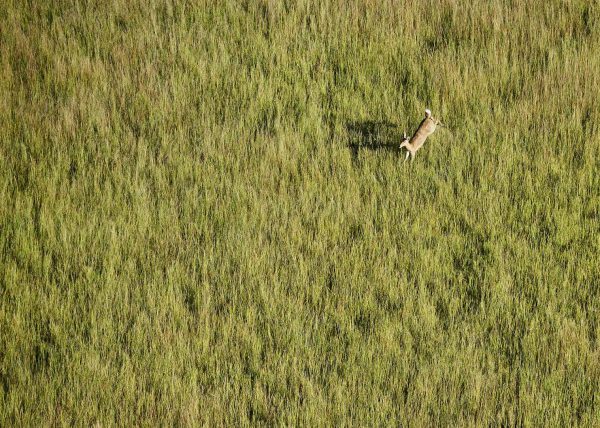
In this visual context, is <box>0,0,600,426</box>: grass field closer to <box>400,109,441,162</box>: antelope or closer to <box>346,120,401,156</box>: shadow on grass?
<box>346,120,401,156</box>: shadow on grass

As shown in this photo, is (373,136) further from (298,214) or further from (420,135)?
(298,214)

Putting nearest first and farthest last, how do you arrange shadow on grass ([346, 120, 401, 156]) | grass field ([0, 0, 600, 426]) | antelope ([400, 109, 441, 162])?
grass field ([0, 0, 600, 426]) < antelope ([400, 109, 441, 162]) < shadow on grass ([346, 120, 401, 156])

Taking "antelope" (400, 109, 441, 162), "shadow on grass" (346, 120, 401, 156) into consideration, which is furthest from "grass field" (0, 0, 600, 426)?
"antelope" (400, 109, 441, 162)

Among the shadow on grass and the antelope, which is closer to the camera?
the antelope

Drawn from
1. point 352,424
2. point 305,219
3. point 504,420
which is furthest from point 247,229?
point 504,420

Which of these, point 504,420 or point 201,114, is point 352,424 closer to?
point 504,420
